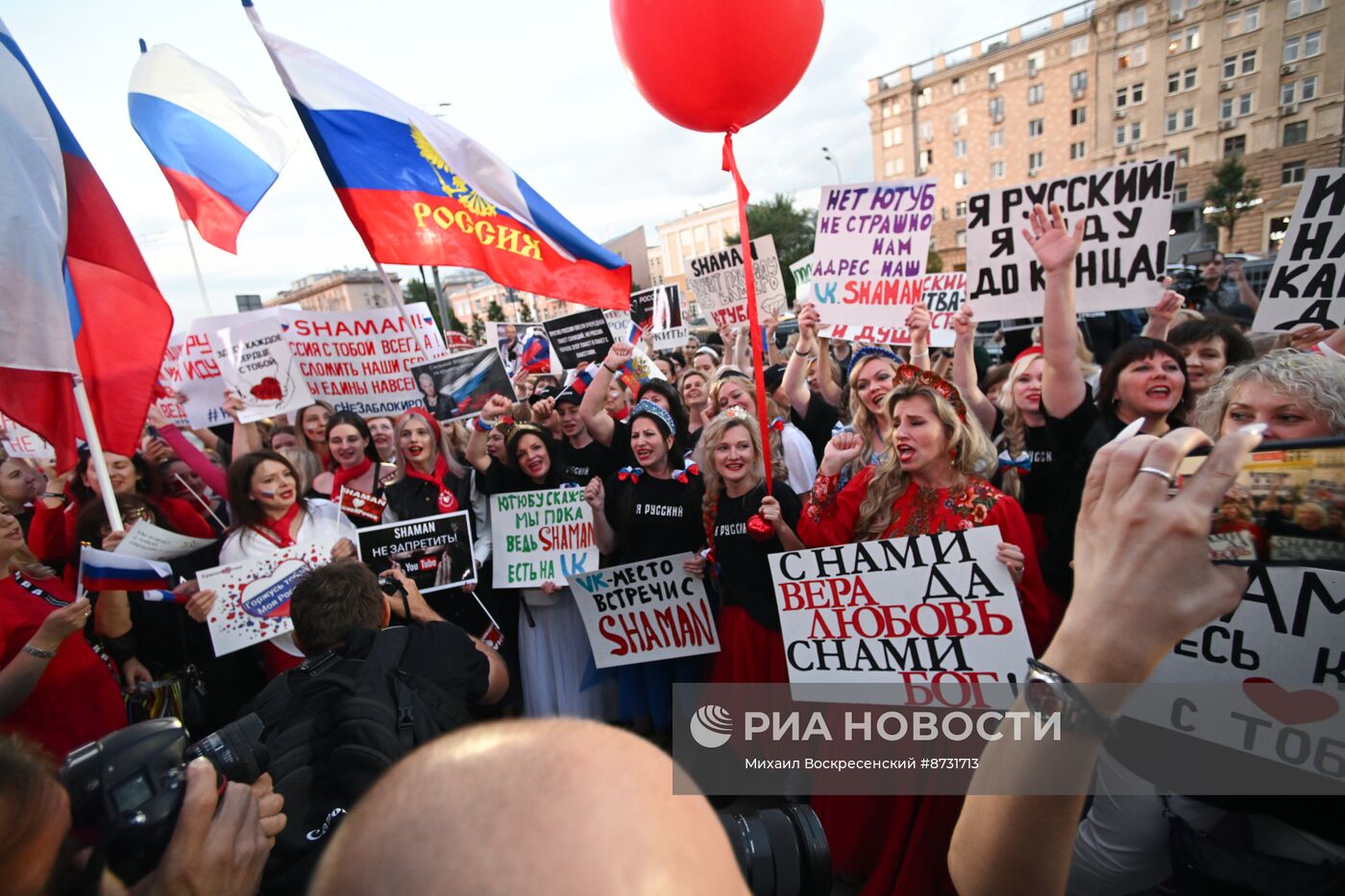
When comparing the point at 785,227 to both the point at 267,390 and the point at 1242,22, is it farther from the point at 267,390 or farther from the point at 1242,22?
the point at 267,390

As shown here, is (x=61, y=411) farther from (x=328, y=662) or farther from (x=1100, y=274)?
(x=1100, y=274)

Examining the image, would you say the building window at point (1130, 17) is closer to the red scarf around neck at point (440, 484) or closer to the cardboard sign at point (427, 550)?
the red scarf around neck at point (440, 484)

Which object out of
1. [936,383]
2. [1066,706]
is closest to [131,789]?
[1066,706]

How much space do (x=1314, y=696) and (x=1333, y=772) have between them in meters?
0.21

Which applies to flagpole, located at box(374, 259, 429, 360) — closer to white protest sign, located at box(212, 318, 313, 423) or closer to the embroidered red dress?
white protest sign, located at box(212, 318, 313, 423)

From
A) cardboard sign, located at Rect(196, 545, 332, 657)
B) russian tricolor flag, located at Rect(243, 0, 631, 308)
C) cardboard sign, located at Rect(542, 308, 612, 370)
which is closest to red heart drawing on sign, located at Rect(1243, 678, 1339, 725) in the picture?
russian tricolor flag, located at Rect(243, 0, 631, 308)

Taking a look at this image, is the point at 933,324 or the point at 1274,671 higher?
the point at 933,324

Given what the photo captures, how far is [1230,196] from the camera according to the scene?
34.0 m

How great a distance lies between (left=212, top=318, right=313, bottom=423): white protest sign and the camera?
4.69 metres

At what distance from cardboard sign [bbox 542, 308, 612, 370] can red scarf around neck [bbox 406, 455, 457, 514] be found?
1655mm

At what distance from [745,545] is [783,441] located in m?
1.24

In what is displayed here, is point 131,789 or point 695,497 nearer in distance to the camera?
point 131,789

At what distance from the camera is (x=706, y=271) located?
716 cm

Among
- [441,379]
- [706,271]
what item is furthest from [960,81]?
[441,379]
